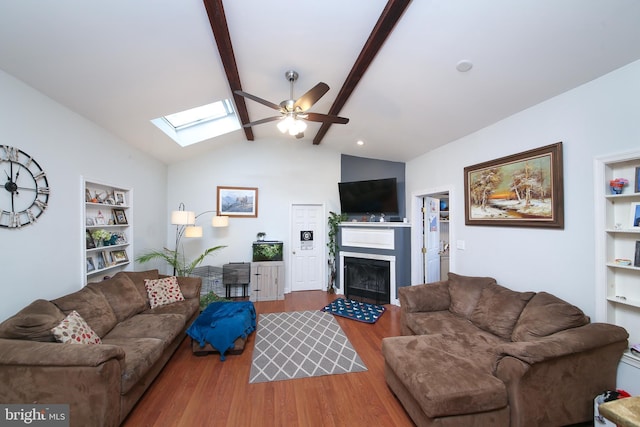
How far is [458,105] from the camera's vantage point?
8.91 ft

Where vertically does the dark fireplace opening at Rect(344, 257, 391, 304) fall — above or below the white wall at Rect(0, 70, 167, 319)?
below

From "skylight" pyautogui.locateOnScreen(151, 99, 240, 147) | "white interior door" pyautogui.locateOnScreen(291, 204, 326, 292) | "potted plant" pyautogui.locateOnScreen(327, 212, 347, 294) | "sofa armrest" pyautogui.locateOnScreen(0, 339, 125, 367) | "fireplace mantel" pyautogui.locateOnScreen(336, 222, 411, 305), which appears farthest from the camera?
"white interior door" pyautogui.locateOnScreen(291, 204, 326, 292)

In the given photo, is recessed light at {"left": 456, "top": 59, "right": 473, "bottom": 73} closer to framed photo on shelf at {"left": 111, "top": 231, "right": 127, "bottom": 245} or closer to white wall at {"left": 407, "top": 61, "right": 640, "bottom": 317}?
white wall at {"left": 407, "top": 61, "right": 640, "bottom": 317}

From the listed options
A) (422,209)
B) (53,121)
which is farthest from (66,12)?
(422,209)

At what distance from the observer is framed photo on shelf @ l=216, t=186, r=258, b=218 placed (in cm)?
484

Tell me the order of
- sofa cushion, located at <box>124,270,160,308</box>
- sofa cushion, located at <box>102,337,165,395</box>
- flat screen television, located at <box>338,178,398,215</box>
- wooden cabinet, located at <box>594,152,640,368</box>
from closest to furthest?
sofa cushion, located at <box>102,337,165,395</box> < wooden cabinet, located at <box>594,152,640,368</box> < sofa cushion, located at <box>124,270,160,308</box> < flat screen television, located at <box>338,178,398,215</box>

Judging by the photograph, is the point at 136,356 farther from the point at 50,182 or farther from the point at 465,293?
the point at 465,293

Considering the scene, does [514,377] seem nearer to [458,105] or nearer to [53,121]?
[458,105]

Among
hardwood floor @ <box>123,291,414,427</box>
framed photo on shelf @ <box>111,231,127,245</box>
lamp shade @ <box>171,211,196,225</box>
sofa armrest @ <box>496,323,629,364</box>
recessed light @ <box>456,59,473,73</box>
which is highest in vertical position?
recessed light @ <box>456,59,473,73</box>

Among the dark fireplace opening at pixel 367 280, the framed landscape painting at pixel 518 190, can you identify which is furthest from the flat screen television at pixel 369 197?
the framed landscape painting at pixel 518 190

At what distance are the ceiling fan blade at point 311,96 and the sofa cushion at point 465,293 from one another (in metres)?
2.80

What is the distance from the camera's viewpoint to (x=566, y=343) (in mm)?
1661

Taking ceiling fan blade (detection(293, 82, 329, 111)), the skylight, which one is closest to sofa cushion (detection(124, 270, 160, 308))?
the skylight

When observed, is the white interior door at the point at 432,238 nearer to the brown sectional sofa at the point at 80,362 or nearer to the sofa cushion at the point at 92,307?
the brown sectional sofa at the point at 80,362
